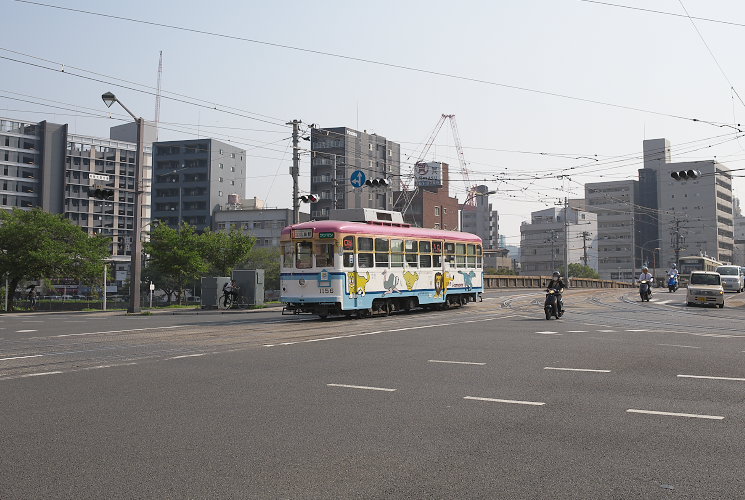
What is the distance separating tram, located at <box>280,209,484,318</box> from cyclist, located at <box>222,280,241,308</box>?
35.6 ft

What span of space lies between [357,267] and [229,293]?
13.1 metres

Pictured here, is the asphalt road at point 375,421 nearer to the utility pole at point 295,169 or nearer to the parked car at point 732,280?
the utility pole at point 295,169

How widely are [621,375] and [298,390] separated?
4.70m

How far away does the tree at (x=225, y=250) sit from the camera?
51.0 metres

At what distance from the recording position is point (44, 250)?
40.7m

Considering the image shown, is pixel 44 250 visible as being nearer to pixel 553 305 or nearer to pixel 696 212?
pixel 553 305

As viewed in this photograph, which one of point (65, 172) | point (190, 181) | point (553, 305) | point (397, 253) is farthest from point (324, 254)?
point (65, 172)

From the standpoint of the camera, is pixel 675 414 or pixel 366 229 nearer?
pixel 675 414

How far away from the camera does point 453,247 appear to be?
28.3 metres

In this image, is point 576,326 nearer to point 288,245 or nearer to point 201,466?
point 288,245

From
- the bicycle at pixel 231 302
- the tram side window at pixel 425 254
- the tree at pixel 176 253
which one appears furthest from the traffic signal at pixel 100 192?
the tree at pixel 176 253

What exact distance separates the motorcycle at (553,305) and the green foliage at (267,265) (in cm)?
6178

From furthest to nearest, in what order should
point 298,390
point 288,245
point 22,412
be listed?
point 288,245 → point 298,390 → point 22,412

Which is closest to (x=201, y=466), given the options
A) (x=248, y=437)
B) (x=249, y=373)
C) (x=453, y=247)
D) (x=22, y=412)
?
(x=248, y=437)
